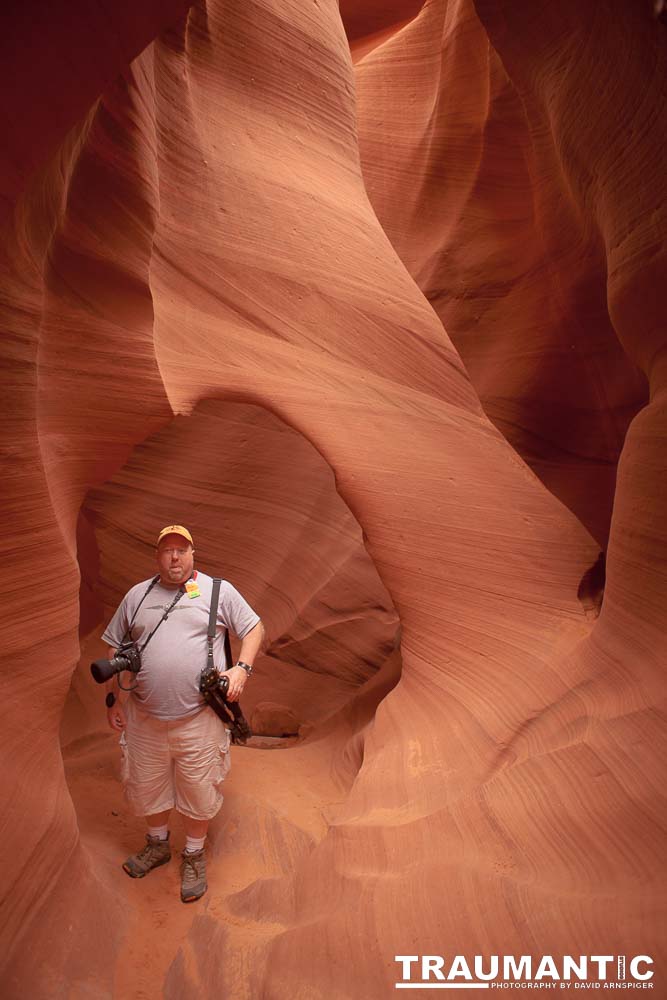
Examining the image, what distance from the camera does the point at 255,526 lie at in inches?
218

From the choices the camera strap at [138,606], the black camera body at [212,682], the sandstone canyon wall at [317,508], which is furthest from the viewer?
the camera strap at [138,606]

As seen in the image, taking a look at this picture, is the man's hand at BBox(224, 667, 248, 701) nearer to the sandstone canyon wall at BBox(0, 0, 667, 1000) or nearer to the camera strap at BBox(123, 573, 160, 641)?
the camera strap at BBox(123, 573, 160, 641)

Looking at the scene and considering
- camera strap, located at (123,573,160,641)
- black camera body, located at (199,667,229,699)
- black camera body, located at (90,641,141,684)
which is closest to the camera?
black camera body, located at (90,641,141,684)

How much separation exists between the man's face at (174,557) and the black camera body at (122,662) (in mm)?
366

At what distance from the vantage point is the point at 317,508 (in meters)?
5.45

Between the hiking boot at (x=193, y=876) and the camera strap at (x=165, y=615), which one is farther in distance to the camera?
the hiking boot at (x=193, y=876)

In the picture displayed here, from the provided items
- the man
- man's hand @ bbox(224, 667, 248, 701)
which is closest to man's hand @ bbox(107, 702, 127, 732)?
the man

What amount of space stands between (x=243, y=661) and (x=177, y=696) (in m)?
0.34

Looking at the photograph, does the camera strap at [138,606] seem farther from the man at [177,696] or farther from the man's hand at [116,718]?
the man's hand at [116,718]

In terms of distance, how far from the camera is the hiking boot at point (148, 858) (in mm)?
3232

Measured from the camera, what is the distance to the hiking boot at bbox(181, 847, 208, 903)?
3137 millimetres

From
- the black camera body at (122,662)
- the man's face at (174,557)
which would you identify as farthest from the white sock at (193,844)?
the man's face at (174,557)

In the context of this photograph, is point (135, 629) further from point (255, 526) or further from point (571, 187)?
point (571, 187)

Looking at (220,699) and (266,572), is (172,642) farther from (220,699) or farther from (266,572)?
(266,572)
